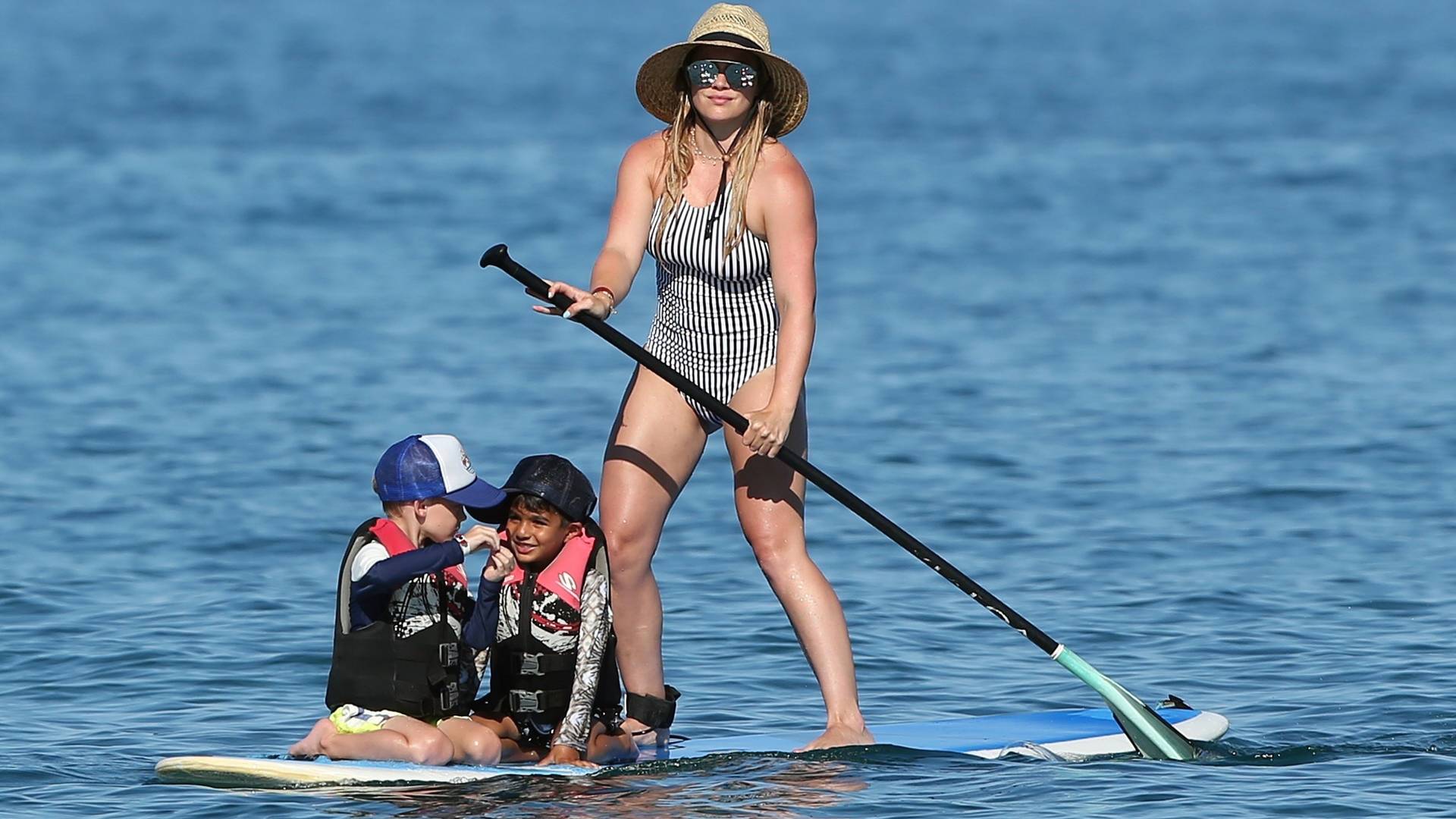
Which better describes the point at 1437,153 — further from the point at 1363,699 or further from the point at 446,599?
the point at 446,599

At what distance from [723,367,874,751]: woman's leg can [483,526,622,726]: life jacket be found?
48 centimetres

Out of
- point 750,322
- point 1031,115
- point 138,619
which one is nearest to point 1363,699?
point 750,322

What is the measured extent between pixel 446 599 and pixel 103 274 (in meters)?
14.9

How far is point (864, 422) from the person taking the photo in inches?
521

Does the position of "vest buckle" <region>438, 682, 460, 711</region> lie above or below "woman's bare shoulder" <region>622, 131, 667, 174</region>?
below

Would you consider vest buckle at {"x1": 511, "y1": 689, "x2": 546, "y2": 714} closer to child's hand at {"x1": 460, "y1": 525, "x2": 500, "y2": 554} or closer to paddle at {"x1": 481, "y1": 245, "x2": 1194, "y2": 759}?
child's hand at {"x1": 460, "y1": 525, "x2": 500, "y2": 554}

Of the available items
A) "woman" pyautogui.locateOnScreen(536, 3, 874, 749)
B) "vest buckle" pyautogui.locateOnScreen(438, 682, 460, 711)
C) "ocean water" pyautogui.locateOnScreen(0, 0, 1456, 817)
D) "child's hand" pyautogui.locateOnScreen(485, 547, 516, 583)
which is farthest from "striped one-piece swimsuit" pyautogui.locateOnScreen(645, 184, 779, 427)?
"ocean water" pyautogui.locateOnScreen(0, 0, 1456, 817)

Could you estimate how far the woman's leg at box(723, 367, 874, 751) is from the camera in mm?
6191

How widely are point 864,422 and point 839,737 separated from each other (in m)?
7.05

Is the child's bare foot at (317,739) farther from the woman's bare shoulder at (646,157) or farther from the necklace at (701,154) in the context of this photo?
the necklace at (701,154)

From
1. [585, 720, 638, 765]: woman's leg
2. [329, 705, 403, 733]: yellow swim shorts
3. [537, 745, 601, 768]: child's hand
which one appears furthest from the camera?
[585, 720, 638, 765]: woman's leg

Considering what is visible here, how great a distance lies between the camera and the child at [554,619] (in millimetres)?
5984

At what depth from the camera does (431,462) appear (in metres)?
→ 5.92

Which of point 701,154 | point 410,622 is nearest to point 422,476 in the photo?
point 410,622
